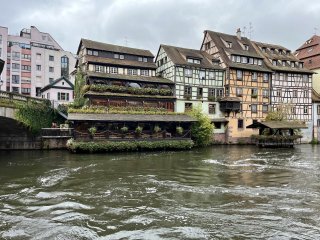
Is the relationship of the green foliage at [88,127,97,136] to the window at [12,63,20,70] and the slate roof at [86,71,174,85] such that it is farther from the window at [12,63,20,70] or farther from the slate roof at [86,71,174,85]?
the window at [12,63,20,70]

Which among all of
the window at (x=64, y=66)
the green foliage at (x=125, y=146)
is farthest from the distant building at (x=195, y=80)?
the window at (x=64, y=66)

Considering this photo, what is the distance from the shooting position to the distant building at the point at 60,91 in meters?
47.4

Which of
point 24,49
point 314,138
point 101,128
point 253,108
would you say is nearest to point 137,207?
point 101,128

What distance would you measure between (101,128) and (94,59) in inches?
468

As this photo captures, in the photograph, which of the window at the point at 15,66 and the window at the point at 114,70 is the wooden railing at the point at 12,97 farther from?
the window at the point at 15,66

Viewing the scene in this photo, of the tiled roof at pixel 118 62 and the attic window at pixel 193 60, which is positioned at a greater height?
the attic window at pixel 193 60

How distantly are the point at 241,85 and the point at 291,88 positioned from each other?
9571 mm

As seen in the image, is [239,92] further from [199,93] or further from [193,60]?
[193,60]

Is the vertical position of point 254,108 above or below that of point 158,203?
above

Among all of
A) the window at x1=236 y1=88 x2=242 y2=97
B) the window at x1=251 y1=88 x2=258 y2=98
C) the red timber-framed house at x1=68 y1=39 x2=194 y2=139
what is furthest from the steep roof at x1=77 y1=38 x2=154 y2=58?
the window at x1=251 y1=88 x2=258 y2=98

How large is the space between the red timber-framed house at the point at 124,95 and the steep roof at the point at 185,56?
3.05 meters

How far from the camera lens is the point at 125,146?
34375mm

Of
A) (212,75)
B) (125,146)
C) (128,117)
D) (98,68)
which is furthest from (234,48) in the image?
(125,146)

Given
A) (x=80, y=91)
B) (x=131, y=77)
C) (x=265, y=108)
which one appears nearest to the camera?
(x=80, y=91)
